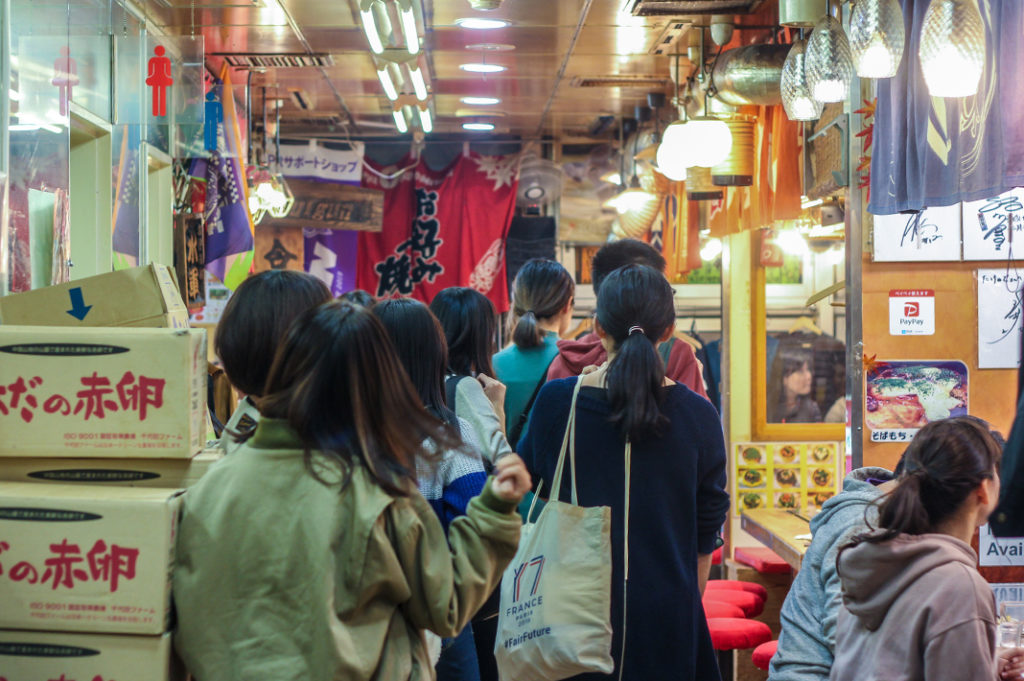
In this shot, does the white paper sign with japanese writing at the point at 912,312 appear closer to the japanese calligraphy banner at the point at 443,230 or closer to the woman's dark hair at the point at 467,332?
the woman's dark hair at the point at 467,332

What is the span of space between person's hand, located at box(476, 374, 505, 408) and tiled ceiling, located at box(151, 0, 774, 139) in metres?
3.01

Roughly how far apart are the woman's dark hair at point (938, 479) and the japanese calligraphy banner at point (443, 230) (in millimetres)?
8525

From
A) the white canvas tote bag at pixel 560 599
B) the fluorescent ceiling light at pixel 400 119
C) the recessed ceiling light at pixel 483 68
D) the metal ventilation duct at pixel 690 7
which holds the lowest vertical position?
the white canvas tote bag at pixel 560 599

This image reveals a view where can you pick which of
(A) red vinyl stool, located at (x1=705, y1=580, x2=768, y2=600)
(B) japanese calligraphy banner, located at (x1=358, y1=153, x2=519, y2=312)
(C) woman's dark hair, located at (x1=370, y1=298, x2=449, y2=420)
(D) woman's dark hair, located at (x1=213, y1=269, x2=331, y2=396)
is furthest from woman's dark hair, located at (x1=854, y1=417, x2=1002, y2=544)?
(B) japanese calligraphy banner, located at (x1=358, y1=153, x2=519, y2=312)

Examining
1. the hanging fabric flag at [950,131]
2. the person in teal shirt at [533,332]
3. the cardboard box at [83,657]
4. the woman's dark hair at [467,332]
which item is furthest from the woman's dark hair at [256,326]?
the hanging fabric flag at [950,131]

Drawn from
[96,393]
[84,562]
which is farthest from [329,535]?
[96,393]

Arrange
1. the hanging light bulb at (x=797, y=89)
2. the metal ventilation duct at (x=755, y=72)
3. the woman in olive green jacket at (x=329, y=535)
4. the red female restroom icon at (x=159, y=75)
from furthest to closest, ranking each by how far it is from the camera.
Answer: the red female restroom icon at (x=159, y=75), the metal ventilation duct at (x=755, y=72), the hanging light bulb at (x=797, y=89), the woman in olive green jacket at (x=329, y=535)

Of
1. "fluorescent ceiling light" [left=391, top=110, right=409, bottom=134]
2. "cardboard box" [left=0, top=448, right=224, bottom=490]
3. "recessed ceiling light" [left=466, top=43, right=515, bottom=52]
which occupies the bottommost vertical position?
"cardboard box" [left=0, top=448, right=224, bottom=490]

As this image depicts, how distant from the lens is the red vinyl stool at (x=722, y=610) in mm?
5051

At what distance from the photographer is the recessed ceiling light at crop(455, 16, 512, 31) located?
655 cm

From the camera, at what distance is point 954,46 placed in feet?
10.1

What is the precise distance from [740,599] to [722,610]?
256 millimetres

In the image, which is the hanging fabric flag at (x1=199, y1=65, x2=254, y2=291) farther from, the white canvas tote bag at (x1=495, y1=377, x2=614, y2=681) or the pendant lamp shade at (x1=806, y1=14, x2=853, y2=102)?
the white canvas tote bag at (x1=495, y1=377, x2=614, y2=681)

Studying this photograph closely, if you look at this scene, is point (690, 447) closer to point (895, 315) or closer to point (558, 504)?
point (558, 504)
